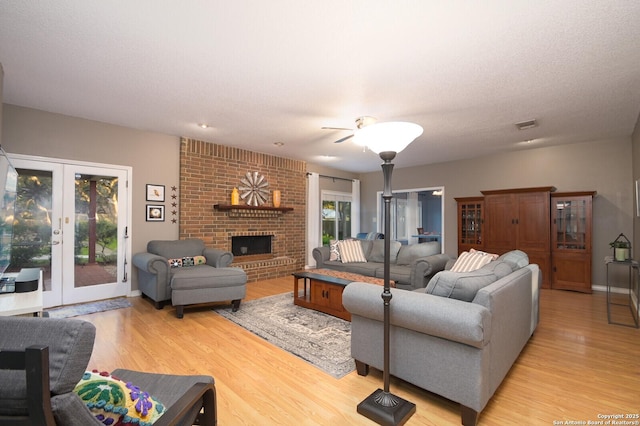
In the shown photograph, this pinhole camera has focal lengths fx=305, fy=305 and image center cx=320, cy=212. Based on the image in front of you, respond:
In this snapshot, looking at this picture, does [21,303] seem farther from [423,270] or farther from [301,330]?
[423,270]

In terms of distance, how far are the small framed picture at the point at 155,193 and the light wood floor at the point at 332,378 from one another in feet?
5.86

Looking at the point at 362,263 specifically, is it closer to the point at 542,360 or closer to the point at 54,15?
the point at 542,360

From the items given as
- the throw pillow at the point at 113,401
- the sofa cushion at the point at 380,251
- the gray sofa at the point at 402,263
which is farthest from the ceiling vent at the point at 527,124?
the throw pillow at the point at 113,401

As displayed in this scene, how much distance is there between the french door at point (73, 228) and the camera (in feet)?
12.2

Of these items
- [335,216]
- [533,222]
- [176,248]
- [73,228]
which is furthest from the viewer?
[335,216]

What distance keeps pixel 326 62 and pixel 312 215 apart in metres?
4.72

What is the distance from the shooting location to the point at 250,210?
5.85 meters

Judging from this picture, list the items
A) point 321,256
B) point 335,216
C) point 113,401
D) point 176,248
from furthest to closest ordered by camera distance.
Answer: point 335,216, point 321,256, point 176,248, point 113,401

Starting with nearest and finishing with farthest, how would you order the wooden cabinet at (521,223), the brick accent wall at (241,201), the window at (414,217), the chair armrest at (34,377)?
the chair armrest at (34,377)
the brick accent wall at (241,201)
the wooden cabinet at (521,223)
the window at (414,217)

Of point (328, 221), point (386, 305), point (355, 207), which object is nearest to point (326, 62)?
point (386, 305)

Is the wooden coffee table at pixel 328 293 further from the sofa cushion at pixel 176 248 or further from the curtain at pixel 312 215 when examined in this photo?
the curtain at pixel 312 215

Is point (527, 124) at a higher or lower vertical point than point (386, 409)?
higher

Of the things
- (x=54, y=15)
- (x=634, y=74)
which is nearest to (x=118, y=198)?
(x=54, y=15)

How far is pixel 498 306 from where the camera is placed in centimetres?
189
